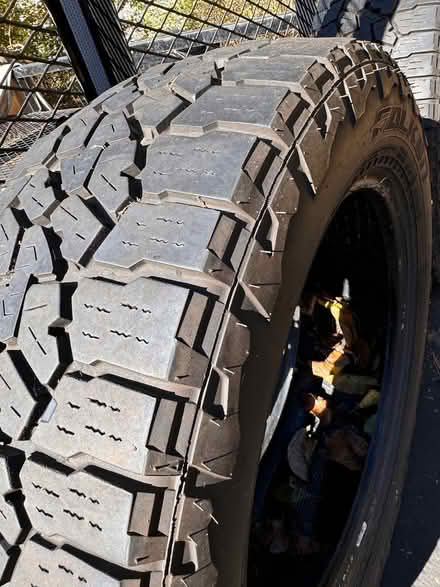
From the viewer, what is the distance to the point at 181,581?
0.67 metres

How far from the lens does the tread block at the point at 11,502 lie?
28.1 inches

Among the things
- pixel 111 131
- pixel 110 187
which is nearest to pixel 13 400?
pixel 110 187

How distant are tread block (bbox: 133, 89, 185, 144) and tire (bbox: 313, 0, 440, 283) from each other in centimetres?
110

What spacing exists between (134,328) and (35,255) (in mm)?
257

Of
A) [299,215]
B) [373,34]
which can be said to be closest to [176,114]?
[299,215]

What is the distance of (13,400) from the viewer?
744mm

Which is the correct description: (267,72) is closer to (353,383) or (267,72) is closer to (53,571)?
(53,571)

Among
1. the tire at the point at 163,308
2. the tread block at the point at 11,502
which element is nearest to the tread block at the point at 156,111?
the tire at the point at 163,308

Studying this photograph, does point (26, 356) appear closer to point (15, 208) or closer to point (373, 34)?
point (15, 208)

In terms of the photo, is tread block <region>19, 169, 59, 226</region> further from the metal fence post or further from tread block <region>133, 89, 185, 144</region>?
the metal fence post

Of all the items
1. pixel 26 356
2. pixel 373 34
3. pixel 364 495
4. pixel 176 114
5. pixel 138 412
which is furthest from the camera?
pixel 373 34

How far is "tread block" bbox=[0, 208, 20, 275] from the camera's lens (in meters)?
0.87

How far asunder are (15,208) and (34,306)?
27 cm

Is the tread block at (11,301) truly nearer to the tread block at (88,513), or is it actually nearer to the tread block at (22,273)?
the tread block at (22,273)
